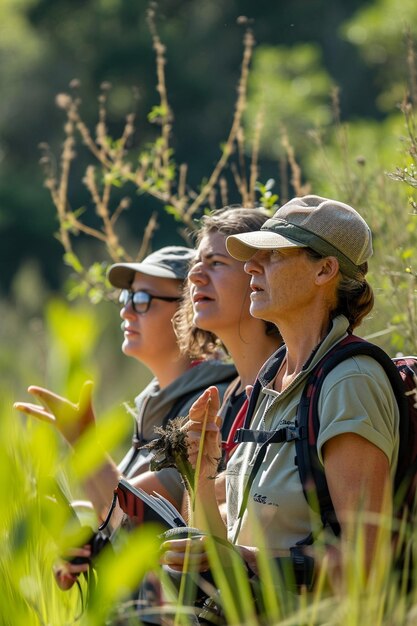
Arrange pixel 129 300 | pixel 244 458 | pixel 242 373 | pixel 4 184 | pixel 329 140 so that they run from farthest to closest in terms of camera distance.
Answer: pixel 4 184
pixel 329 140
pixel 129 300
pixel 242 373
pixel 244 458

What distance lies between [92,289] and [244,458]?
3.16 m

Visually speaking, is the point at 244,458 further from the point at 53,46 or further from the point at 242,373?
the point at 53,46

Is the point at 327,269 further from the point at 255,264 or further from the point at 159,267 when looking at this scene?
the point at 159,267

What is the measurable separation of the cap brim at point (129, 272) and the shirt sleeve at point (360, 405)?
5.58 ft

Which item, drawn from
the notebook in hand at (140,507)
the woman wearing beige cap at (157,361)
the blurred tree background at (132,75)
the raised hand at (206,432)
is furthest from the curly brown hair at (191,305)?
the blurred tree background at (132,75)

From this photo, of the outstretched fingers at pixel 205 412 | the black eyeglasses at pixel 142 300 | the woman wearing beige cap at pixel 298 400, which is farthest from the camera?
the black eyeglasses at pixel 142 300

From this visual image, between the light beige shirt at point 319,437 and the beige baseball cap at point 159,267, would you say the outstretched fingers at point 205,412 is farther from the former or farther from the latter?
the beige baseball cap at point 159,267

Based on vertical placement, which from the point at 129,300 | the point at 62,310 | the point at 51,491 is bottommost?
the point at 129,300

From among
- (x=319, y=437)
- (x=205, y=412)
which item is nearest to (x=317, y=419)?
(x=319, y=437)

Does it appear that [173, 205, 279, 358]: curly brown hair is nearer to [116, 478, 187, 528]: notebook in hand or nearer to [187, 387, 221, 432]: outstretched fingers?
[187, 387, 221, 432]: outstretched fingers

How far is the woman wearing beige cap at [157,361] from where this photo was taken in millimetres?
3447

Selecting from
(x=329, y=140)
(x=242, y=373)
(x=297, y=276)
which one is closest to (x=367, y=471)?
(x=297, y=276)

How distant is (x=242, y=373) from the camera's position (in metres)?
3.34

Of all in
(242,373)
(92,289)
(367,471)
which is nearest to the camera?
(367,471)
